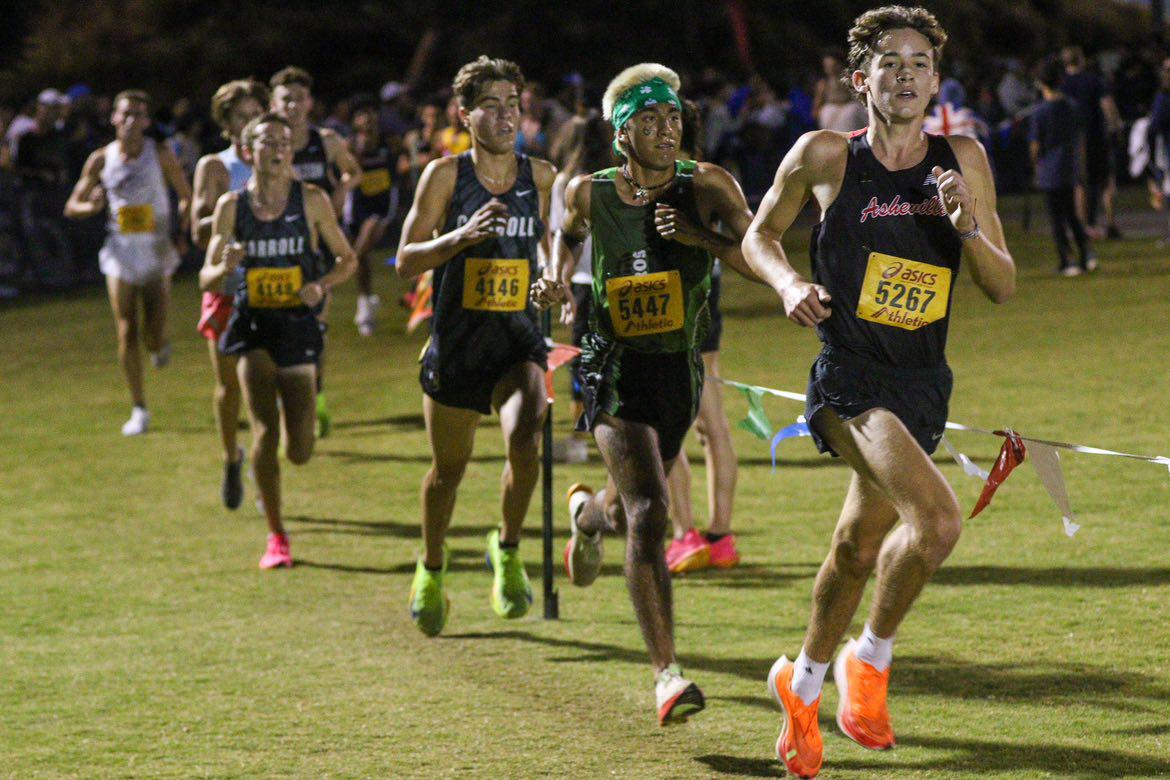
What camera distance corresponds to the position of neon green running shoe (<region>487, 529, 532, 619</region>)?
266 inches

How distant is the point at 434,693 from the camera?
6.00 m

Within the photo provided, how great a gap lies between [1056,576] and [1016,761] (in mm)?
2340

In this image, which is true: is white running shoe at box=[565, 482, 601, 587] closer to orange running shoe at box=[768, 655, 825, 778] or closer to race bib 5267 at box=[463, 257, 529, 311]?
race bib 5267 at box=[463, 257, 529, 311]

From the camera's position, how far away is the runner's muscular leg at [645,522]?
17.0 feet

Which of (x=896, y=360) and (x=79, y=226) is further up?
(x=896, y=360)

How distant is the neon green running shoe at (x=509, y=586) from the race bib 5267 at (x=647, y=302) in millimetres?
1530

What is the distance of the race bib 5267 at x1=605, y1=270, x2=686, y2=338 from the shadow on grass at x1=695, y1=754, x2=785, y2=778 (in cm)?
137

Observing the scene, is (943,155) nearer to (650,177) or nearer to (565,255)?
(650,177)

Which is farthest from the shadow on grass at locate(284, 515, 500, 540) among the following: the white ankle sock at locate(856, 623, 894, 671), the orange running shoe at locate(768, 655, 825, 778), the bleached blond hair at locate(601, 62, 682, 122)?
the white ankle sock at locate(856, 623, 894, 671)

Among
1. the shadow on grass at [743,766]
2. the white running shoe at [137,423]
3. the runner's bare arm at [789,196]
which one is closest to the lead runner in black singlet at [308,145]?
the white running shoe at [137,423]

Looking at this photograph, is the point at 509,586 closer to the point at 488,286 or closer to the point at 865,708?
the point at 488,286

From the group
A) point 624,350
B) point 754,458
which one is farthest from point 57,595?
point 754,458

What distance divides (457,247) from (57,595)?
2.86 m

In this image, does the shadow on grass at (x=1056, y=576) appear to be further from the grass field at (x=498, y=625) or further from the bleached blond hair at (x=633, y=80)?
the bleached blond hair at (x=633, y=80)
